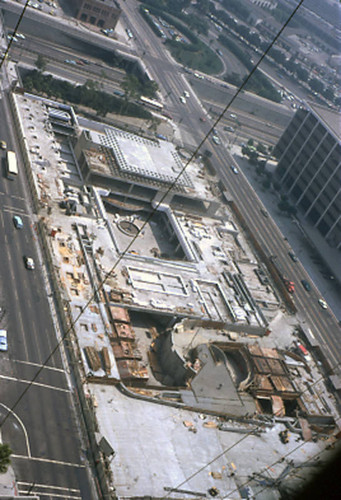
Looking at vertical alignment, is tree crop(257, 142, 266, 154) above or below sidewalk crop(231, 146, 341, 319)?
above

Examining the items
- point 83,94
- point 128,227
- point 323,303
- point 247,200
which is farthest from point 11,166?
point 323,303

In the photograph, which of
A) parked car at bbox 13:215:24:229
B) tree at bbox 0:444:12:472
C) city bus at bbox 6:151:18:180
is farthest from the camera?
city bus at bbox 6:151:18:180

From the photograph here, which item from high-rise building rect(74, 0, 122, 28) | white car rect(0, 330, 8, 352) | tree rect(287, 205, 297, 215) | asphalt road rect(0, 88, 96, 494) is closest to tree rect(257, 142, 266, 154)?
tree rect(287, 205, 297, 215)

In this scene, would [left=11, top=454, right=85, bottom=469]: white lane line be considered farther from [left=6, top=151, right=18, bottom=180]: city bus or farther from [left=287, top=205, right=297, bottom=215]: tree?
→ [left=287, top=205, right=297, bottom=215]: tree

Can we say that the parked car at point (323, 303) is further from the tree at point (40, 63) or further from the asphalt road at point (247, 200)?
the tree at point (40, 63)

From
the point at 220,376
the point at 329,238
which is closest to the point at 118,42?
the point at 329,238

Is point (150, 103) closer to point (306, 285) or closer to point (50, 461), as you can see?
point (306, 285)

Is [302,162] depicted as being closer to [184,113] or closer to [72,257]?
[184,113]
